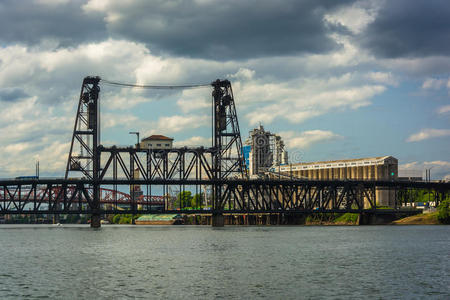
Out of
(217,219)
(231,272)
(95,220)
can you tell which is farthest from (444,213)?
(231,272)

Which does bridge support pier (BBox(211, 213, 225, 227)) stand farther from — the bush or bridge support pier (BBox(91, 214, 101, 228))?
the bush

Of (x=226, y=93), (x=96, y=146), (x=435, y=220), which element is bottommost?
(x=435, y=220)

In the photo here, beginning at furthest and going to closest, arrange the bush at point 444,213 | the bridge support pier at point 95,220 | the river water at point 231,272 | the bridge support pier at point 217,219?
the bridge support pier at point 217,219
the bridge support pier at point 95,220
the bush at point 444,213
the river water at point 231,272

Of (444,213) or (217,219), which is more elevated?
(444,213)

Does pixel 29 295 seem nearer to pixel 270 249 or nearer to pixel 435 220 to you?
pixel 270 249

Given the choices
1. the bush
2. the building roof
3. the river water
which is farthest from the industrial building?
the river water

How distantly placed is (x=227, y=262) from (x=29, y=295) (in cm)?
2592

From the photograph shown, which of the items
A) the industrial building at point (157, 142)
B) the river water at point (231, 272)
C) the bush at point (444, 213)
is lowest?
the river water at point (231, 272)

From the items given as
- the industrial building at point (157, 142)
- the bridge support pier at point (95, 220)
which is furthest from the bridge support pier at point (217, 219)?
the bridge support pier at point (95, 220)

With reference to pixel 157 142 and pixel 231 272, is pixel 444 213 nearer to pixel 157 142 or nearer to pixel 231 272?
pixel 157 142

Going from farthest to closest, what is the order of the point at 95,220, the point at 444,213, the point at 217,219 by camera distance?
the point at 95,220 → the point at 217,219 → the point at 444,213

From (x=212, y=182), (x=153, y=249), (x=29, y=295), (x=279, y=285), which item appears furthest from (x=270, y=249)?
(x=212, y=182)

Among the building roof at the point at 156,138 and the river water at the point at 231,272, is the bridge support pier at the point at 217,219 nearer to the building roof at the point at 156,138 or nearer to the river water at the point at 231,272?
the building roof at the point at 156,138

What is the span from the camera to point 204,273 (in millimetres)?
59031
